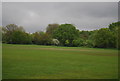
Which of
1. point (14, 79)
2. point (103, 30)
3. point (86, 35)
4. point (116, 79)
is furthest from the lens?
point (86, 35)

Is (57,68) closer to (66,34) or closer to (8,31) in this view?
(66,34)

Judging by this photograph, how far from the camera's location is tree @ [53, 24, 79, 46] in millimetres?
75125

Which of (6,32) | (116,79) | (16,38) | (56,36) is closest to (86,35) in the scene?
(56,36)

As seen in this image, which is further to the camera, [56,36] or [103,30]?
[56,36]

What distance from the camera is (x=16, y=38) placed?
7025 cm

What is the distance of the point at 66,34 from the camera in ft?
246

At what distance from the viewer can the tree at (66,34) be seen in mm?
75125

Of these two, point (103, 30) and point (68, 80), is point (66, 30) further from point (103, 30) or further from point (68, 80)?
point (68, 80)

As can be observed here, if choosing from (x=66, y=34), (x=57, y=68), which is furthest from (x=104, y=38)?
(x=57, y=68)

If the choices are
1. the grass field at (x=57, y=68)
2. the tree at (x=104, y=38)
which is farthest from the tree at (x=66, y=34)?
the grass field at (x=57, y=68)

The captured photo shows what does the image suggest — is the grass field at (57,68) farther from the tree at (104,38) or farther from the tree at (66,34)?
the tree at (66,34)

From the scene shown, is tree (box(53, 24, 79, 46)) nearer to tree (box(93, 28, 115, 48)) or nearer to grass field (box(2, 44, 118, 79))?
tree (box(93, 28, 115, 48))

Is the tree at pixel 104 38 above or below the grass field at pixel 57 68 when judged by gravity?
above

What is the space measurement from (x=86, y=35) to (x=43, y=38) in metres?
25.5
